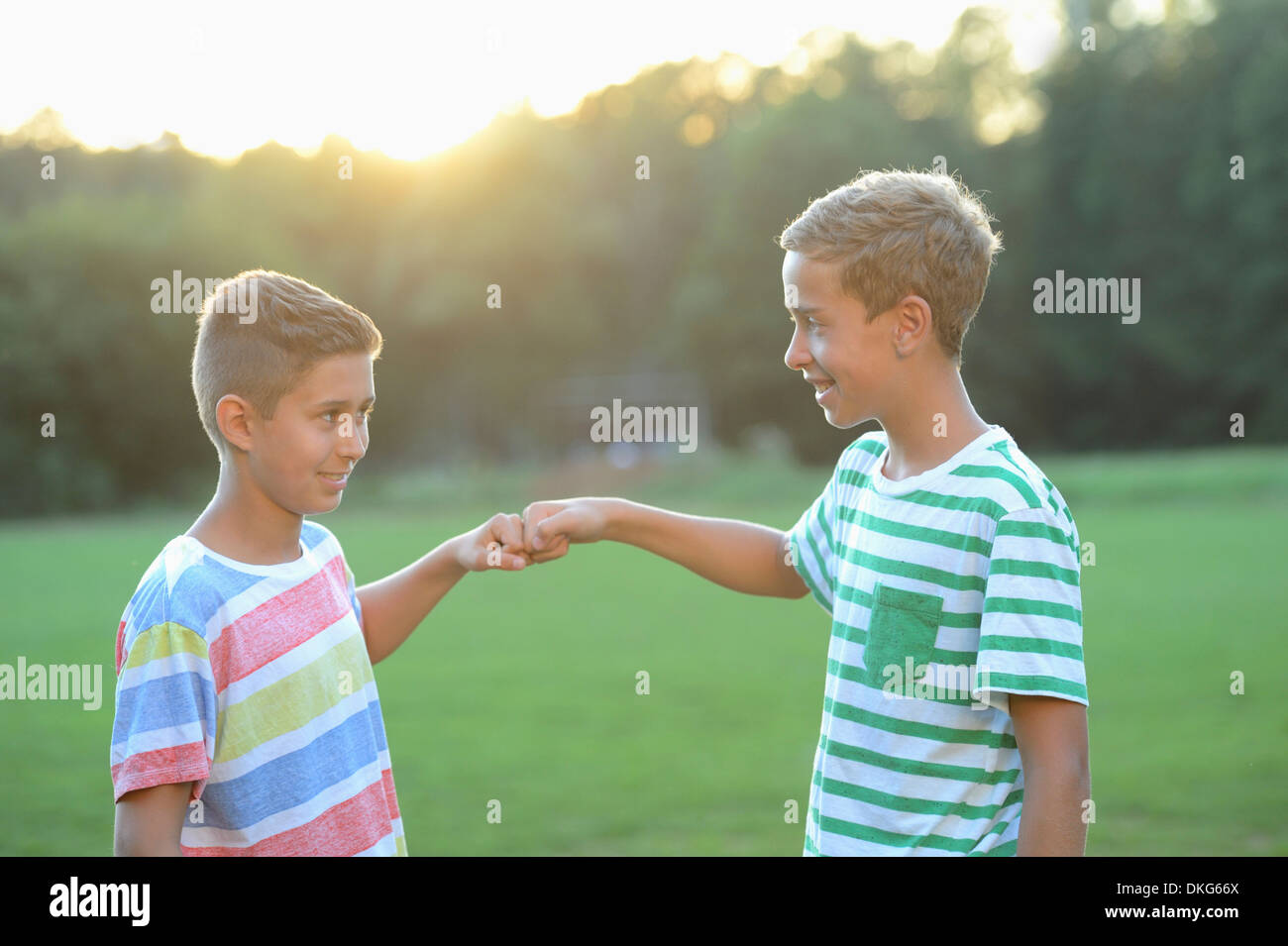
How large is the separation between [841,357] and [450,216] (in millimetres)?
39579

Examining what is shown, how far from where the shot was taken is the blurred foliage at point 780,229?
1428 inches

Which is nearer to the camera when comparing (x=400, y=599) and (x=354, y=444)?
(x=354, y=444)

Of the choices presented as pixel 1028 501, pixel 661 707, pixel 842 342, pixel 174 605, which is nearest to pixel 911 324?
pixel 842 342

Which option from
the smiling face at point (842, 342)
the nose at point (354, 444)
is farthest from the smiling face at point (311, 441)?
the smiling face at point (842, 342)

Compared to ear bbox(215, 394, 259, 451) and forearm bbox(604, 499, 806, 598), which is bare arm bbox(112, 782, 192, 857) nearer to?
ear bbox(215, 394, 259, 451)

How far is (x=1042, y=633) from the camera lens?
1.96 meters

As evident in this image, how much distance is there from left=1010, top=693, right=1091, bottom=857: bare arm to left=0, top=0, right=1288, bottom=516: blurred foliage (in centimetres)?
3212

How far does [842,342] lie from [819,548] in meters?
0.48

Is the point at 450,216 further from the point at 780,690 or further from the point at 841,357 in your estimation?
the point at 841,357

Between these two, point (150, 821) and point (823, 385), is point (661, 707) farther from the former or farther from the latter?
point (150, 821)

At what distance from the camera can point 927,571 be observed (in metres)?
2.16

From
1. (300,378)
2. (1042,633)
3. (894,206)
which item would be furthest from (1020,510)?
(300,378)

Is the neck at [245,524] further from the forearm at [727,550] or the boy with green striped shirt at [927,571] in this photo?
the boy with green striped shirt at [927,571]

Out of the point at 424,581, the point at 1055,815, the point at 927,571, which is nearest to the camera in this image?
the point at 1055,815
